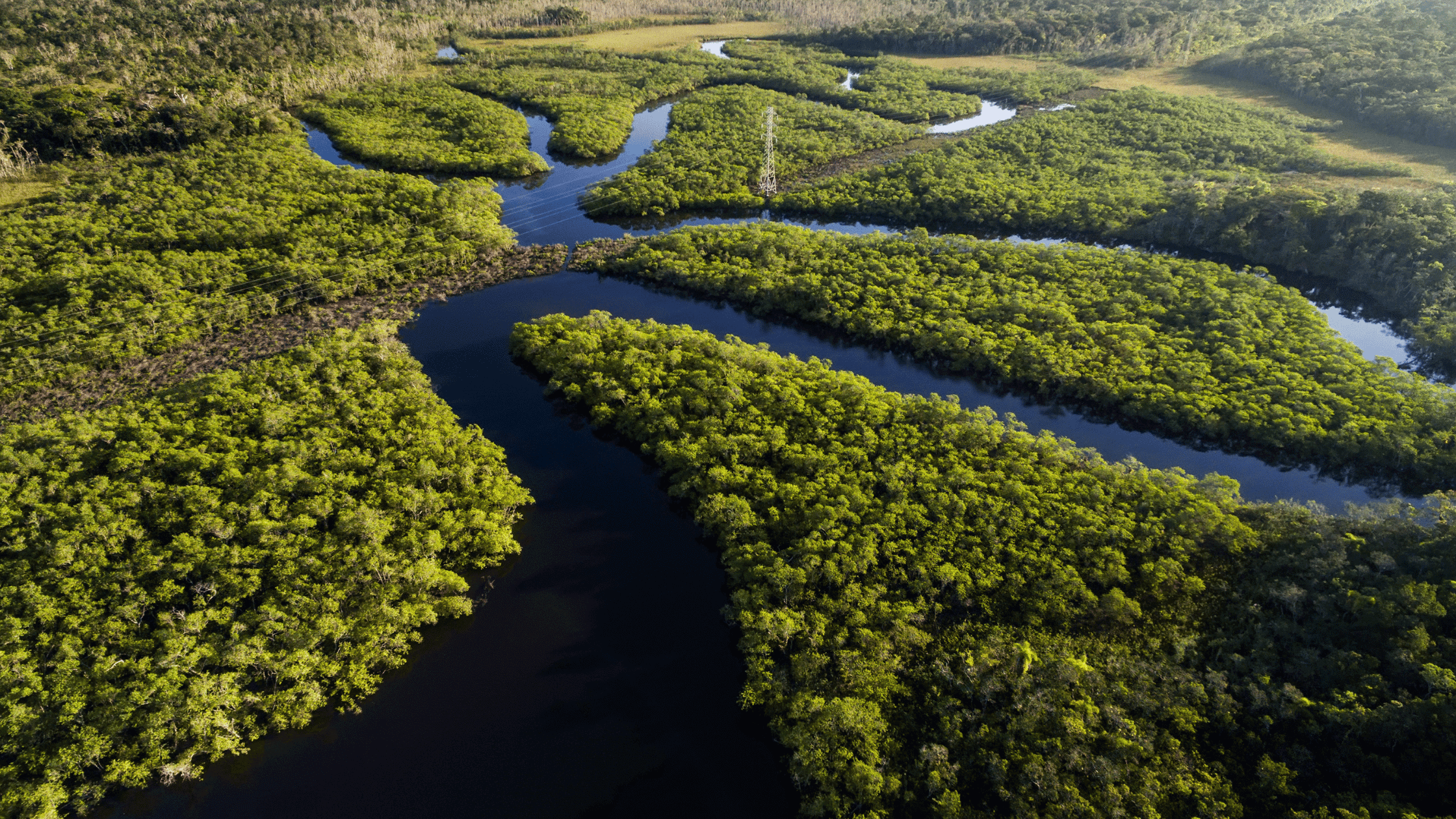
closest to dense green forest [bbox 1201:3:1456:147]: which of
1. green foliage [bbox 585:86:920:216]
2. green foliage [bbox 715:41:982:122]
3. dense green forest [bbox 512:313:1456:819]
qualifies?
green foliage [bbox 715:41:982:122]

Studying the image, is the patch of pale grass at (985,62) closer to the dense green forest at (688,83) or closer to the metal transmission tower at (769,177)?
the dense green forest at (688,83)

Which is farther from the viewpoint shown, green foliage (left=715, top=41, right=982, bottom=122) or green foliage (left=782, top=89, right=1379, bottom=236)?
green foliage (left=715, top=41, right=982, bottom=122)

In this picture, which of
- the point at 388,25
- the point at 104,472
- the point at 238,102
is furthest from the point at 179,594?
the point at 388,25

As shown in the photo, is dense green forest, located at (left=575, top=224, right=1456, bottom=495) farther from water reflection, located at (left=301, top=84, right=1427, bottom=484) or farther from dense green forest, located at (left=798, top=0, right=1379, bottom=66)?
dense green forest, located at (left=798, top=0, right=1379, bottom=66)

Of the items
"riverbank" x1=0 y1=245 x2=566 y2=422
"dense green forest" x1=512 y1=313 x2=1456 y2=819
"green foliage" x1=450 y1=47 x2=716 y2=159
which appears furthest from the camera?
"green foliage" x1=450 y1=47 x2=716 y2=159

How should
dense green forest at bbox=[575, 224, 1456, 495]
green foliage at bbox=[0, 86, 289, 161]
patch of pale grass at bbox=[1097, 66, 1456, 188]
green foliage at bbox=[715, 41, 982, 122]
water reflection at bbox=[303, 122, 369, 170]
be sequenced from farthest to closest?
green foliage at bbox=[715, 41, 982, 122]
water reflection at bbox=[303, 122, 369, 170]
patch of pale grass at bbox=[1097, 66, 1456, 188]
green foliage at bbox=[0, 86, 289, 161]
dense green forest at bbox=[575, 224, 1456, 495]

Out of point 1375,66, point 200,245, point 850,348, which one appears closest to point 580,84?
point 200,245

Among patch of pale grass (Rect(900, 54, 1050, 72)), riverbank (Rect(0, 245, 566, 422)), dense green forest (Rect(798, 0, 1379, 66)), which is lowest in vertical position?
riverbank (Rect(0, 245, 566, 422))

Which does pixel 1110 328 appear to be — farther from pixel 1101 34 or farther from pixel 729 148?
pixel 1101 34
